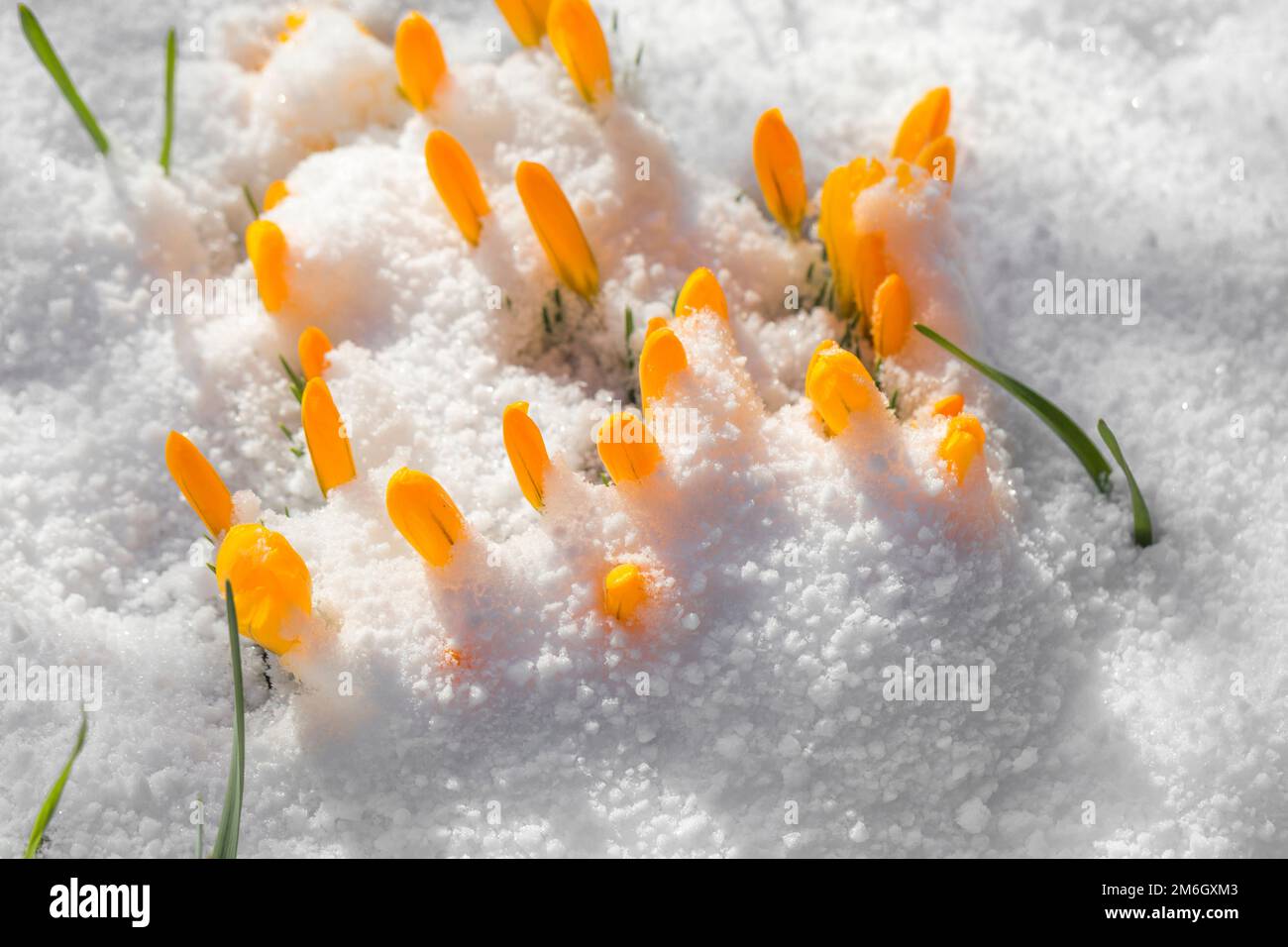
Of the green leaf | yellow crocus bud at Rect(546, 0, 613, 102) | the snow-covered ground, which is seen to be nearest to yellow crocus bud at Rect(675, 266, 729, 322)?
the snow-covered ground

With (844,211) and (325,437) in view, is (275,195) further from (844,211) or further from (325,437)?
(844,211)

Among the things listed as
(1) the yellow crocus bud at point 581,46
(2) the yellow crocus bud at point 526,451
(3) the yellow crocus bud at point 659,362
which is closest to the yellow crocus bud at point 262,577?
(2) the yellow crocus bud at point 526,451

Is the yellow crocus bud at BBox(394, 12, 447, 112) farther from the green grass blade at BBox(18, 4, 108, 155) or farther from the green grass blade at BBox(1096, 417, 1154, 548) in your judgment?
the green grass blade at BBox(1096, 417, 1154, 548)

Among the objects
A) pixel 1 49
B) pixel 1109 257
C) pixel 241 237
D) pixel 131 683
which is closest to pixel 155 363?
pixel 241 237

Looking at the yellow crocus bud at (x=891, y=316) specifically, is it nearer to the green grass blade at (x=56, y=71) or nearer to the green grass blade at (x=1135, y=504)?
the green grass blade at (x=1135, y=504)

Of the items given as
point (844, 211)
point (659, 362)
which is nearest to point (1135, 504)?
point (844, 211)
